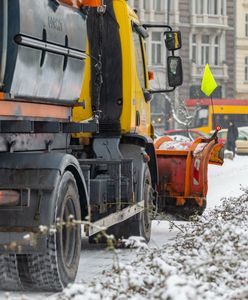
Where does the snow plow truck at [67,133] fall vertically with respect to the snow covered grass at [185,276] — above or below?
above

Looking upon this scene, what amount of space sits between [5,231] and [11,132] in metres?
0.75

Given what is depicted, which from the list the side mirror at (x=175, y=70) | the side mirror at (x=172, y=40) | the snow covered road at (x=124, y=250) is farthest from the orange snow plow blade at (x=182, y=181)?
the side mirror at (x=172, y=40)

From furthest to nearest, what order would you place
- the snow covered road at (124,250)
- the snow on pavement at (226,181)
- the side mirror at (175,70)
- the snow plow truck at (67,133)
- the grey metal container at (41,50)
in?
1. the snow on pavement at (226,181)
2. the side mirror at (175,70)
3. the snow covered road at (124,250)
4. the snow plow truck at (67,133)
5. the grey metal container at (41,50)

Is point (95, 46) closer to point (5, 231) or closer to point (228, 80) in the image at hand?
point (5, 231)

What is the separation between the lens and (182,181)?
13.9 metres

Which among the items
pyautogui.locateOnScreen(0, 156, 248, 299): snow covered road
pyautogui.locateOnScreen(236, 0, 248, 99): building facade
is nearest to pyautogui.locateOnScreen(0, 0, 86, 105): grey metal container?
pyautogui.locateOnScreen(0, 156, 248, 299): snow covered road

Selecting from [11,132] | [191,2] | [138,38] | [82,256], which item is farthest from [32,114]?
[191,2]

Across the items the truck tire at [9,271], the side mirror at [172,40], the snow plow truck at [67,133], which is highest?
the side mirror at [172,40]

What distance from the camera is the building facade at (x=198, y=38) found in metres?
70.9

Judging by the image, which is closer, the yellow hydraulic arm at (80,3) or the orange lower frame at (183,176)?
the yellow hydraulic arm at (80,3)

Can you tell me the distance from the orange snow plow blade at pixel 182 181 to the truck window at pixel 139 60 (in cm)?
145

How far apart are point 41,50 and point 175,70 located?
485 centimetres

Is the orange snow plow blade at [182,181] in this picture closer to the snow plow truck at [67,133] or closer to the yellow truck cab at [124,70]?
the snow plow truck at [67,133]

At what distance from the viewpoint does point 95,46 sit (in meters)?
11.8
